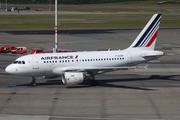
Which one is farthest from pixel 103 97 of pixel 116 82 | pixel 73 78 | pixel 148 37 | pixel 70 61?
pixel 148 37

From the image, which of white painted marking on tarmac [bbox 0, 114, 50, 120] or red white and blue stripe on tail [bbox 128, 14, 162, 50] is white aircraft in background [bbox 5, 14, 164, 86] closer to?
red white and blue stripe on tail [bbox 128, 14, 162, 50]

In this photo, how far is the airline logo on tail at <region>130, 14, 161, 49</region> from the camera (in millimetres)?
56219

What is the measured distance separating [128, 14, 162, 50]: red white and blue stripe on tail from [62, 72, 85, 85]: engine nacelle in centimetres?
986

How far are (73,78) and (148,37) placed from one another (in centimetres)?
1307

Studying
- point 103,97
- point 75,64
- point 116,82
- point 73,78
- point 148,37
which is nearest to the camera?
point 103,97

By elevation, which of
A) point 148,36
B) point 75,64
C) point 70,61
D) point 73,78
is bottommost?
point 73,78

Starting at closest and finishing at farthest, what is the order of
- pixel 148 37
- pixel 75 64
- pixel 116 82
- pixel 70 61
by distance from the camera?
pixel 70 61
pixel 75 64
pixel 116 82
pixel 148 37

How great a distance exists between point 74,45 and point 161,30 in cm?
3620

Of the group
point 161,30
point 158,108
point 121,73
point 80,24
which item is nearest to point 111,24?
A: point 80,24

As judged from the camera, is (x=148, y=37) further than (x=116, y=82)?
Yes

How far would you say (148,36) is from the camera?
56.7m

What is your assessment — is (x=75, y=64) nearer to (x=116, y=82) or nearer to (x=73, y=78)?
(x=73, y=78)

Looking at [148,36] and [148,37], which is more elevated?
[148,36]

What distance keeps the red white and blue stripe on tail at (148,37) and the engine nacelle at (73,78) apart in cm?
986
